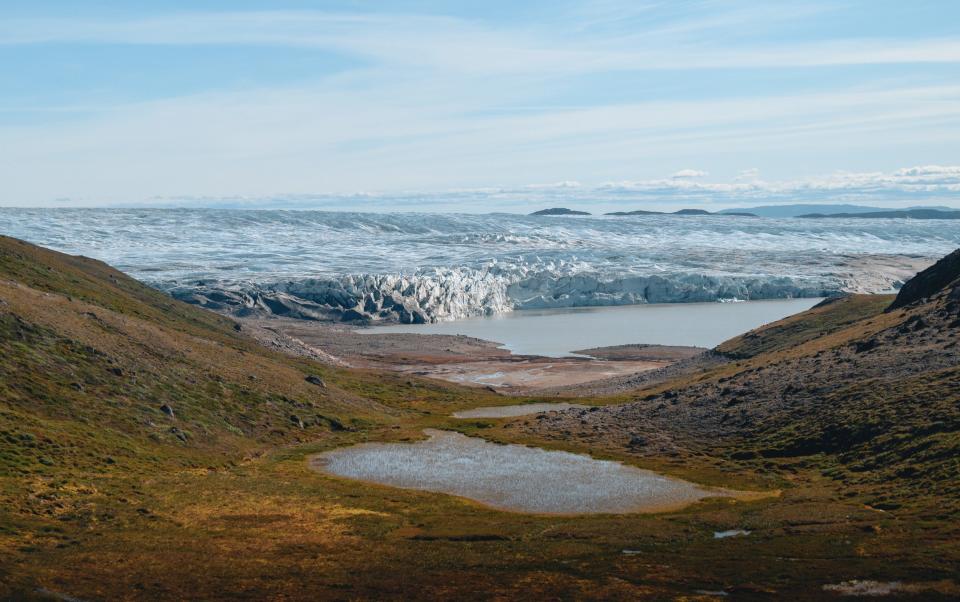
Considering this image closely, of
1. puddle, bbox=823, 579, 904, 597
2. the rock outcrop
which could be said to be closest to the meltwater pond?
puddle, bbox=823, 579, 904, 597

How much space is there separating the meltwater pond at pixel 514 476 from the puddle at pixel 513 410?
1236cm

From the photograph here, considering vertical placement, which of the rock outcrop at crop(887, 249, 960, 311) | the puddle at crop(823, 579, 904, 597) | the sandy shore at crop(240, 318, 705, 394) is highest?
the rock outcrop at crop(887, 249, 960, 311)

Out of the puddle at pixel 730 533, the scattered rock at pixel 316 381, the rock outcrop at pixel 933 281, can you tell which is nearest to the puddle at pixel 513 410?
the scattered rock at pixel 316 381

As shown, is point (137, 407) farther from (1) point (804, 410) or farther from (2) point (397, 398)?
(1) point (804, 410)

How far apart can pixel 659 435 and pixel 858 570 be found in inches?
1148

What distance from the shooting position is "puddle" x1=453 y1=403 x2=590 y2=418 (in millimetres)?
74356

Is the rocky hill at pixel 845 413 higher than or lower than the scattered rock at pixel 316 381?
higher

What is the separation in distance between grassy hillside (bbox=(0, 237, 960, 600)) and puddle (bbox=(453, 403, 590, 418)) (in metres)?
2.82

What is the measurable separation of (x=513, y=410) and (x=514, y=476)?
2736 cm

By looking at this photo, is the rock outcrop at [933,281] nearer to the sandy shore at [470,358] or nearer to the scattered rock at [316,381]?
the sandy shore at [470,358]

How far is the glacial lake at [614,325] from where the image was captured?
14312cm

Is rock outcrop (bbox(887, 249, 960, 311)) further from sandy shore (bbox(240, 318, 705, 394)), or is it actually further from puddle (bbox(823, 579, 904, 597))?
puddle (bbox(823, 579, 904, 597))

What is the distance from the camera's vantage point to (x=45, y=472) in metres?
41.0

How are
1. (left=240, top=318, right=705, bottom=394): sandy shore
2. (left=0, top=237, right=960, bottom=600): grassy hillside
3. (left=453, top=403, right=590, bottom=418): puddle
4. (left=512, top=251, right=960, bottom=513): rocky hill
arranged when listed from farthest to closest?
1. (left=240, top=318, right=705, bottom=394): sandy shore
2. (left=453, top=403, right=590, bottom=418): puddle
3. (left=512, top=251, right=960, bottom=513): rocky hill
4. (left=0, top=237, right=960, bottom=600): grassy hillside
